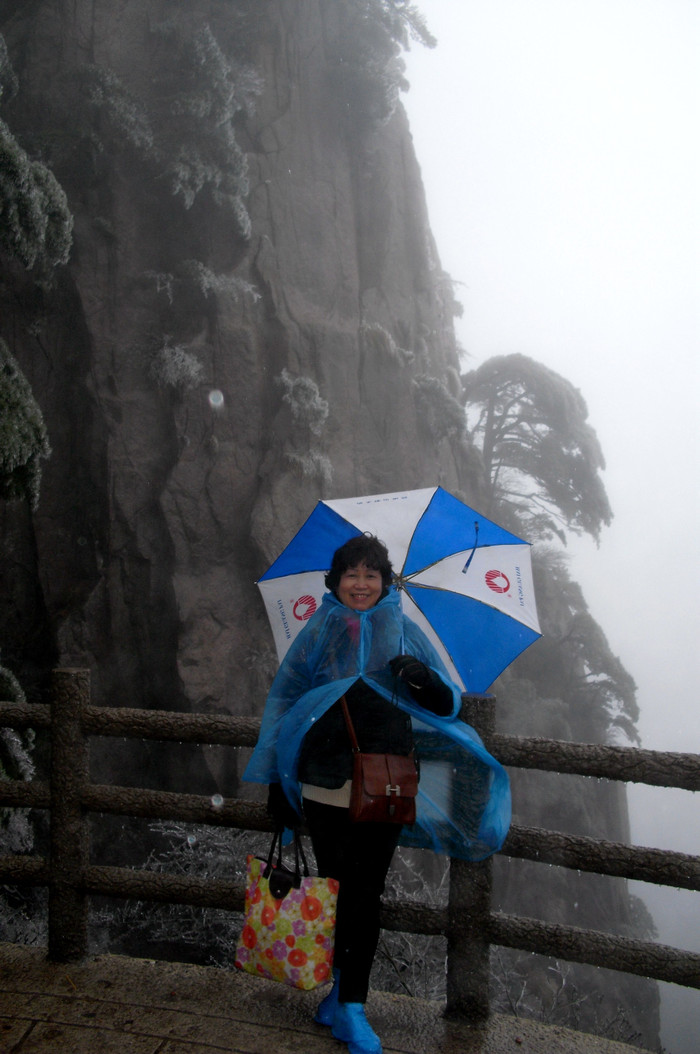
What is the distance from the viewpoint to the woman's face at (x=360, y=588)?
9.25 feet

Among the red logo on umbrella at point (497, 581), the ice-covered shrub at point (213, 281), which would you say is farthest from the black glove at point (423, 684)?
the ice-covered shrub at point (213, 281)

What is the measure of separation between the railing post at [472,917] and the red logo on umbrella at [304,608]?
36.9 inches

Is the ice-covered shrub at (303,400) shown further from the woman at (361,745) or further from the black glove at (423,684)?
the black glove at (423,684)

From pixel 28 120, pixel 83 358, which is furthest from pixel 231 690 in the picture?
pixel 28 120

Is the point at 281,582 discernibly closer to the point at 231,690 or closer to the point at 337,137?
the point at 231,690

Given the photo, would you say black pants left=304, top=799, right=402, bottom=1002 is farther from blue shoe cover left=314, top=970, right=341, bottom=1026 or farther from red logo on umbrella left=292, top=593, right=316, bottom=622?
red logo on umbrella left=292, top=593, right=316, bottom=622

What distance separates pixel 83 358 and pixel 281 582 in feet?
35.6

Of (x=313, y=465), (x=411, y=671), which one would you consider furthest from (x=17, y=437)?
(x=313, y=465)

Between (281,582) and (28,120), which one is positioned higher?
(28,120)

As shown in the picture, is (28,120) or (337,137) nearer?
(28,120)

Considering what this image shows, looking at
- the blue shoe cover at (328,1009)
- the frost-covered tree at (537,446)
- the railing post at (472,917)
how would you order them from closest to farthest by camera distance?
the blue shoe cover at (328,1009), the railing post at (472,917), the frost-covered tree at (537,446)

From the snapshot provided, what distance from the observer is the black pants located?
261cm

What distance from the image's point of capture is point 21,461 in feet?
23.8

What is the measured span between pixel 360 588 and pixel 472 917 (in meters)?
1.39
